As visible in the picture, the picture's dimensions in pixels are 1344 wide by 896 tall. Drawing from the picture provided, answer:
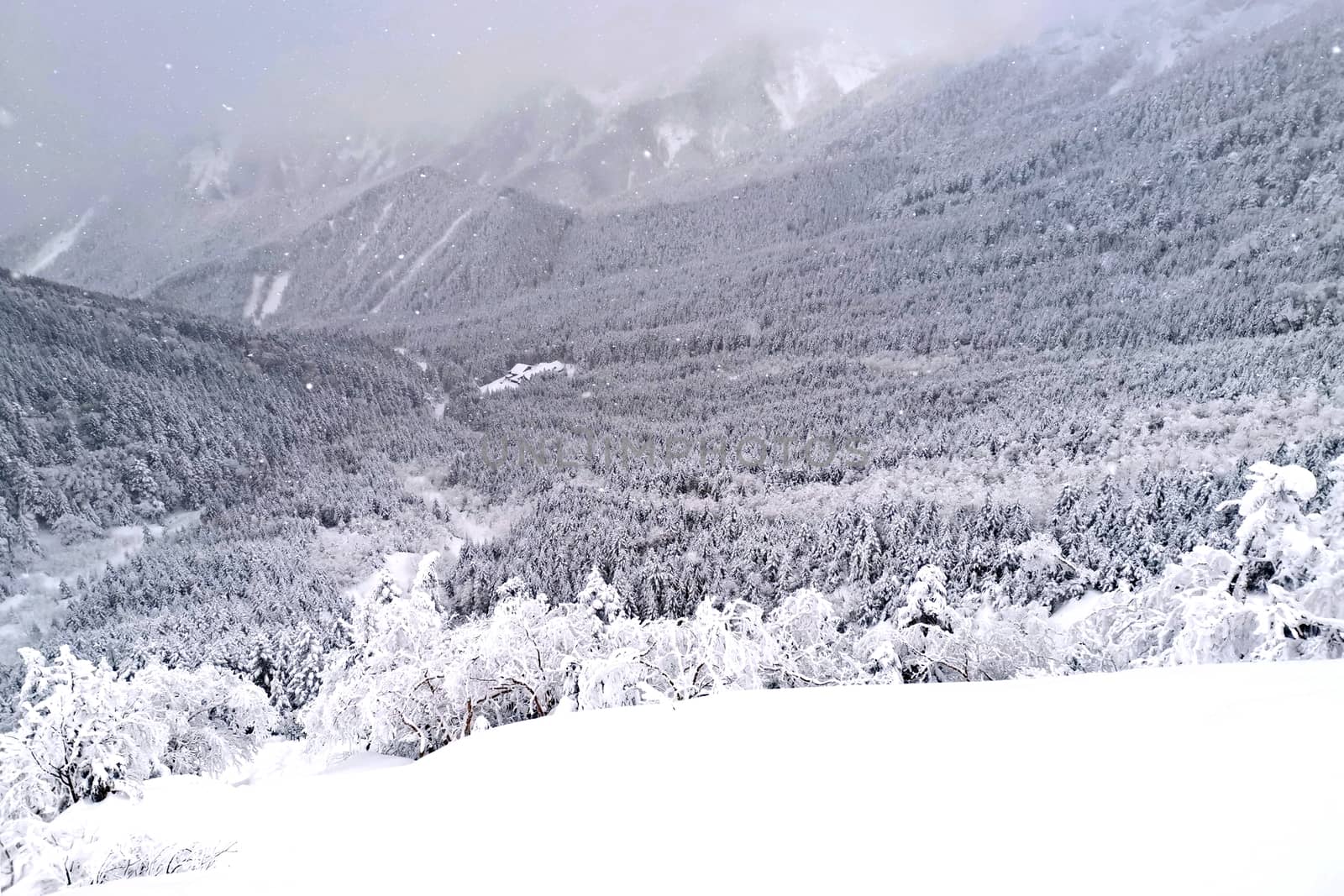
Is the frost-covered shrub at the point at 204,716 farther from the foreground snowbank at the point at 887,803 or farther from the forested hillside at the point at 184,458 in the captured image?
the forested hillside at the point at 184,458

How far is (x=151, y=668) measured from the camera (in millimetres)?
26406

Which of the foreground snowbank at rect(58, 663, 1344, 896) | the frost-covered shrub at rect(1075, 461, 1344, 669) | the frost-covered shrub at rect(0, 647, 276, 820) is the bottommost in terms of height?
the frost-covered shrub at rect(1075, 461, 1344, 669)

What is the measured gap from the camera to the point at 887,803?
17.5ft

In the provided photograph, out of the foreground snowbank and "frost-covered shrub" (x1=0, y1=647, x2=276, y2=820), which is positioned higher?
the foreground snowbank

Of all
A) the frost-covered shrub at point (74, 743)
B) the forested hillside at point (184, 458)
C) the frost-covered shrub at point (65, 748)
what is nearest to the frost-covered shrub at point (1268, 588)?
the frost-covered shrub at point (74, 743)

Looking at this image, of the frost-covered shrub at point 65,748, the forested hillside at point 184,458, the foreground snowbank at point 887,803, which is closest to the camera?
the foreground snowbank at point 887,803

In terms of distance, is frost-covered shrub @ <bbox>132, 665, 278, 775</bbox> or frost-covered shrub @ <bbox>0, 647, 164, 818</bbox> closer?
frost-covered shrub @ <bbox>0, 647, 164, 818</bbox>

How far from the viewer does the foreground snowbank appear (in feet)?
12.9

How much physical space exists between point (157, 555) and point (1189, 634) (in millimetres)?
91818

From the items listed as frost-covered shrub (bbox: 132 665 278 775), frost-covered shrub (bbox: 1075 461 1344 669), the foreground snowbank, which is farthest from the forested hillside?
frost-covered shrub (bbox: 1075 461 1344 669)

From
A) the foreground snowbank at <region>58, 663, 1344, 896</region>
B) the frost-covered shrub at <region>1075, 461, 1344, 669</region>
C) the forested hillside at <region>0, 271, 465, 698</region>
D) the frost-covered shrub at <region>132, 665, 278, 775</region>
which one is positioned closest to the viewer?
the foreground snowbank at <region>58, 663, 1344, 896</region>

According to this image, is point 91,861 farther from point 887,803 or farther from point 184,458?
point 184,458

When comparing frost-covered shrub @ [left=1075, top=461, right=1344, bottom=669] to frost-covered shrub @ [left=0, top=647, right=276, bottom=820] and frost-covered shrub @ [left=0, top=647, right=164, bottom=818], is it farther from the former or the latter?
frost-covered shrub @ [left=0, top=647, right=164, bottom=818]

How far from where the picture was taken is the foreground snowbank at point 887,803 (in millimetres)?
3941
